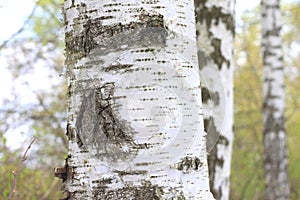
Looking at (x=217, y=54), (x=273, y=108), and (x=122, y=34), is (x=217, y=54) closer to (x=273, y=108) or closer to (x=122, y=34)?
(x=122, y=34)

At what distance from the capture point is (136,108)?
4.49ft

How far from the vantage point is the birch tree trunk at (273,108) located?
648 centimetres

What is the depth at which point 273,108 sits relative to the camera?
21.3 feet

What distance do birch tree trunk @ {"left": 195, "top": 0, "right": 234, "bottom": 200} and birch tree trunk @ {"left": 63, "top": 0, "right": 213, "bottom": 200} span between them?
55.3 inches

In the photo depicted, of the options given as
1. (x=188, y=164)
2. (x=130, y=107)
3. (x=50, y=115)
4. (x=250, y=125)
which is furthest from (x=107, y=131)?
(x=250, y=125)

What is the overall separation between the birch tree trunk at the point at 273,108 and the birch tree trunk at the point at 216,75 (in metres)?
3.72

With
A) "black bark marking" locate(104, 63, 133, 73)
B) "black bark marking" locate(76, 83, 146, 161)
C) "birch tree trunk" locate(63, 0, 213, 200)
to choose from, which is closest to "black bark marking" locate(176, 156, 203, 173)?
"birch tree trunk" locate(63, 0, 213, 200)

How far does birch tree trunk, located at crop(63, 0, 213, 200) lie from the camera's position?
4.47 feet

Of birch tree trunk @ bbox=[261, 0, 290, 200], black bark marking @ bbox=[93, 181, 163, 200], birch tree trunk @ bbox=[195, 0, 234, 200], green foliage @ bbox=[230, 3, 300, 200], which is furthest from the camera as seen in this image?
green foliage @ bbox=[230, 3, 300, 200]

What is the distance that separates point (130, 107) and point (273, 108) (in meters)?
5.42

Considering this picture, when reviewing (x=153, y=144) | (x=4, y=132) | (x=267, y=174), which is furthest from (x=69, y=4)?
(x=267, y=174)

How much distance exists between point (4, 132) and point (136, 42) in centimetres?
304

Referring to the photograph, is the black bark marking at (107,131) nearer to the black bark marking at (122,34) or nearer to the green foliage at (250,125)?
the black bark marking at (122,34)

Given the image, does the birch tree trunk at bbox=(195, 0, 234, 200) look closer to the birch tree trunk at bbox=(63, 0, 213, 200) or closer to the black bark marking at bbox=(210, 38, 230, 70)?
the black bark marking at bbox=(210, 38, 230, 70)
